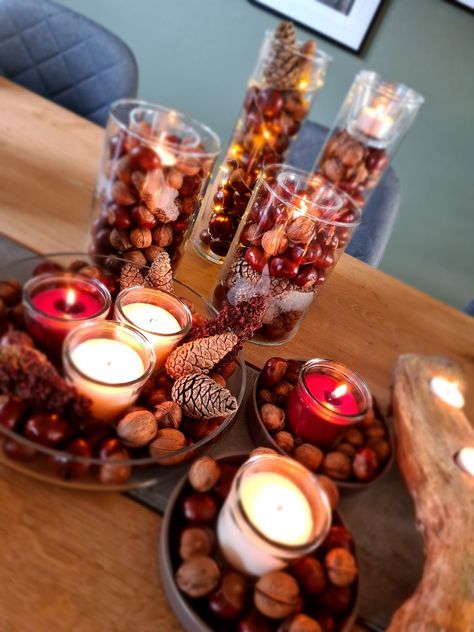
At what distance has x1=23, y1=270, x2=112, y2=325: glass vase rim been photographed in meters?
0.43

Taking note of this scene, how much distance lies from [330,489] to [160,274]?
0.27m

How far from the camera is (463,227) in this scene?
2064mm

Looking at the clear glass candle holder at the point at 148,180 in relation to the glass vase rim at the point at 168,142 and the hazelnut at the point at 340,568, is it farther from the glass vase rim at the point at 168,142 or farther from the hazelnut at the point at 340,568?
the hazelnut at the point at 340,568

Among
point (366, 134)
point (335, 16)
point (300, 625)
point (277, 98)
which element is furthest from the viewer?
point (335, 16)

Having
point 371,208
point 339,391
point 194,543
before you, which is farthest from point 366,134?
point 194,543

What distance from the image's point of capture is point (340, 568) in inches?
15.1

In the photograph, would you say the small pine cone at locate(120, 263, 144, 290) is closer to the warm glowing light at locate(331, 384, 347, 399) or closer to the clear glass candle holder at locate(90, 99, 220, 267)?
the clear glass candle holder at locate(90, 99, 220, 267)

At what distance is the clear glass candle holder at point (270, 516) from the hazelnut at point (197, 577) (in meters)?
0.02

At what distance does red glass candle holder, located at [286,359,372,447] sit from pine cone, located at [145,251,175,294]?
0.57 feet

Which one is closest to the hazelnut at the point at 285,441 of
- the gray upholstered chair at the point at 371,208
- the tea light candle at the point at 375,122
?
the gray upholstered chair at the point at 371,208

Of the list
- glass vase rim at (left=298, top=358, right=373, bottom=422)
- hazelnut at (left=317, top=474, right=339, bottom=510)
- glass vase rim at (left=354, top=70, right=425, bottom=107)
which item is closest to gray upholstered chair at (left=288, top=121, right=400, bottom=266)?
glass vase rim at (left=354, top=70, right=425, bottom=107)

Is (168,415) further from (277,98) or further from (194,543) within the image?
(277,98)

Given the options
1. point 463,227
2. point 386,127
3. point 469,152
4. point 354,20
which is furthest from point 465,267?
point 386,127

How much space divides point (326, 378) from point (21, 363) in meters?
0.31
